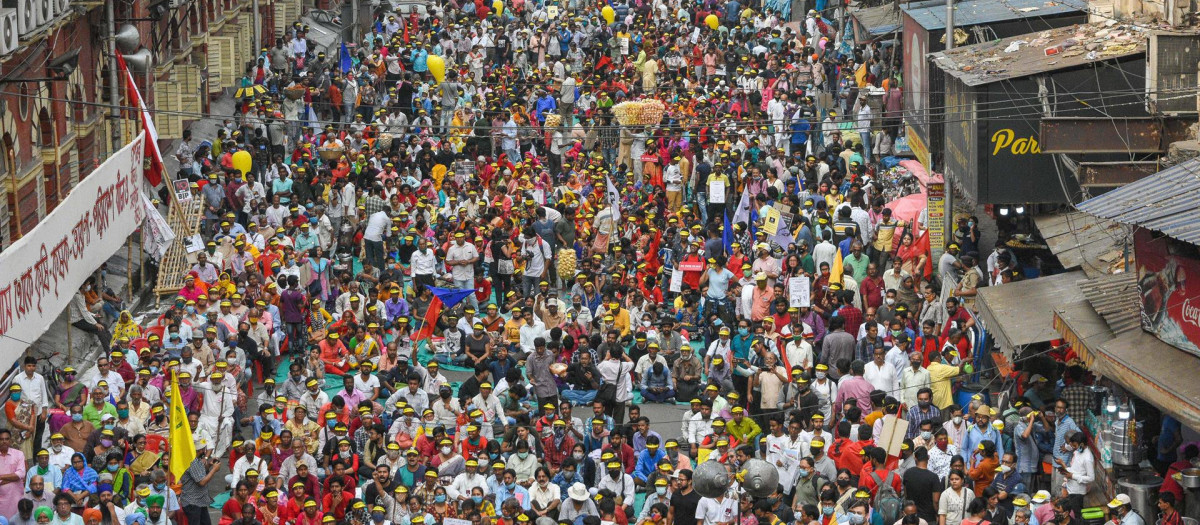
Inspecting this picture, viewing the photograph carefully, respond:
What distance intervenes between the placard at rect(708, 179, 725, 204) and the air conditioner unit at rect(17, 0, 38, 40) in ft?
32.3

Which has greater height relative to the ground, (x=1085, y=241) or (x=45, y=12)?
(x=45, y=12)

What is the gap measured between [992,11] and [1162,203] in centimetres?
1018

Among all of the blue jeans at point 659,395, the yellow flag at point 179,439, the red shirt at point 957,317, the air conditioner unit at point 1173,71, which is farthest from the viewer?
the blue jeans at point 659,395

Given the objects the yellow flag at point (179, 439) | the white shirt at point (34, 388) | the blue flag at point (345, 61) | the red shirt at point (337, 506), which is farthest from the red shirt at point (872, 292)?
the blue flag at point (345, 61)

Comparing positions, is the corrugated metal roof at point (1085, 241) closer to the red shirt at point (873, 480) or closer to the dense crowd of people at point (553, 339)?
the dense crowd of people at point (553, 339)

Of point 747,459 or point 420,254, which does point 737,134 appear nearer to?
point 420,254

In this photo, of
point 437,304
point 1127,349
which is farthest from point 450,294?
point 1127,349

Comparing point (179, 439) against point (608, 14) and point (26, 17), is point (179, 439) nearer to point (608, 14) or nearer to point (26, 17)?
point (26, 17)

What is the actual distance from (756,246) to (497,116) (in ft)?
33.5

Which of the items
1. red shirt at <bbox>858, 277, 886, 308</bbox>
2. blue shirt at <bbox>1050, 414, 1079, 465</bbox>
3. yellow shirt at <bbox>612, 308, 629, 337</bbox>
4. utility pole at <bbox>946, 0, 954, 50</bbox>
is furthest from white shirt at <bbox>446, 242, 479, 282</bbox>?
blue shirt at <bbox>1050, 414, 1079, 465</bbox>

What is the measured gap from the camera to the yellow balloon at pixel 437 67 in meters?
38.4

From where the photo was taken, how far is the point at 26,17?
23.6 metres

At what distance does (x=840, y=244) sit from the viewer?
25.3m

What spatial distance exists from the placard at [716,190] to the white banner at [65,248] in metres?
8.10
